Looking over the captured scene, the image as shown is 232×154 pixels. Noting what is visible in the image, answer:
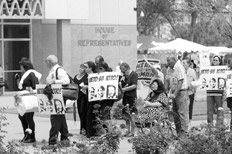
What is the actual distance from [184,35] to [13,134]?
2322 inches

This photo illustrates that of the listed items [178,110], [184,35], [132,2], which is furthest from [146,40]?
[178,110]

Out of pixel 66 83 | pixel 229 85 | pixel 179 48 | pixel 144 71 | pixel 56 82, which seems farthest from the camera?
pixel 179 48

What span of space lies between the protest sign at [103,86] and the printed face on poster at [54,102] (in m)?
1.34

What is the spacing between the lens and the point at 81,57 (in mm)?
38250

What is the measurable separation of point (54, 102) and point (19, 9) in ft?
66.3

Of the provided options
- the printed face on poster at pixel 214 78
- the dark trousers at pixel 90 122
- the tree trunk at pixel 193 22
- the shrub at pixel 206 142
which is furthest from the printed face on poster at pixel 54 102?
the tree trunk at pixel 193 22

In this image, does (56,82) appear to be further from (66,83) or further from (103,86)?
(103,86)

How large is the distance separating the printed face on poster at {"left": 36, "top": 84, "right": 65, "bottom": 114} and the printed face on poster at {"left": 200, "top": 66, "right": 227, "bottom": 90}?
4399 millimetres

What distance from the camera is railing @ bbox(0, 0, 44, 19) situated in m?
33.8

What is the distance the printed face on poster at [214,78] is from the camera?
17.3 meters

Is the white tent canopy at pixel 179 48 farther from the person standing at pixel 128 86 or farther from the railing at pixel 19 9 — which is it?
the person standing at pixel 128 86

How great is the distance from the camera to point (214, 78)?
17.4 metres

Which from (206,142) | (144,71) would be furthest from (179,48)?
(206,142)

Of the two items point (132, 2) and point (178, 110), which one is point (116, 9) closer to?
point (132, 2)
